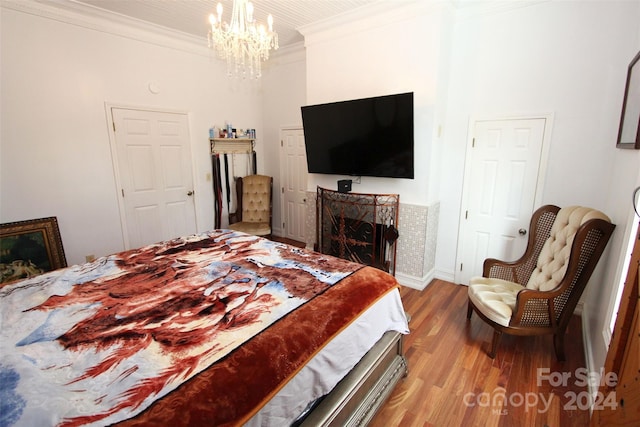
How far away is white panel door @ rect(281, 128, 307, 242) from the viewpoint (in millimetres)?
4613

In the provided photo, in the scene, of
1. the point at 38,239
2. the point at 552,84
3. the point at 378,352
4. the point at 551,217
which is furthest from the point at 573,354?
the point at 38,239

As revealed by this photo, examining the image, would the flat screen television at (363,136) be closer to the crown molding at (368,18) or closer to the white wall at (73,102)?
the crown molding at (368,18)

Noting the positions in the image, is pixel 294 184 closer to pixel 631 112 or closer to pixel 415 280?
pixel 415 280

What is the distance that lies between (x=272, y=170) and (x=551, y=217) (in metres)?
3.83

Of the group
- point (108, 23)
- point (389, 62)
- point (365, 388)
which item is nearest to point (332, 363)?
point (365, 388)

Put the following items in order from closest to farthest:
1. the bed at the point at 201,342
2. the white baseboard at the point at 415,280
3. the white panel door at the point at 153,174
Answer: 1. the bed at the point at 201,342
2. the white baseboard at the point at 415,280
3. the white panel door at the point at 153,174

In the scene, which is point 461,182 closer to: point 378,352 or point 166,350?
point 378,352

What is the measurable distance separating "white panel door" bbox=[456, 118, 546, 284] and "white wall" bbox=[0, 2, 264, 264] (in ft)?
12.2

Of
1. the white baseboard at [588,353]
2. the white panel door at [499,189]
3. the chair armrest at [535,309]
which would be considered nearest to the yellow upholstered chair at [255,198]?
the white panel door at [499,189]

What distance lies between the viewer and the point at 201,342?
125 centimetres

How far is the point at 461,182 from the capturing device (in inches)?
128

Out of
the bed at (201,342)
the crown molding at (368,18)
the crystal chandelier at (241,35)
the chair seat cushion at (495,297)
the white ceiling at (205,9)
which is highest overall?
the white ceiling at (205,9)

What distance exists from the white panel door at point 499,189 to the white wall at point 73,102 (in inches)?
146

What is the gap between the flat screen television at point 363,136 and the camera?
3.00 meters
